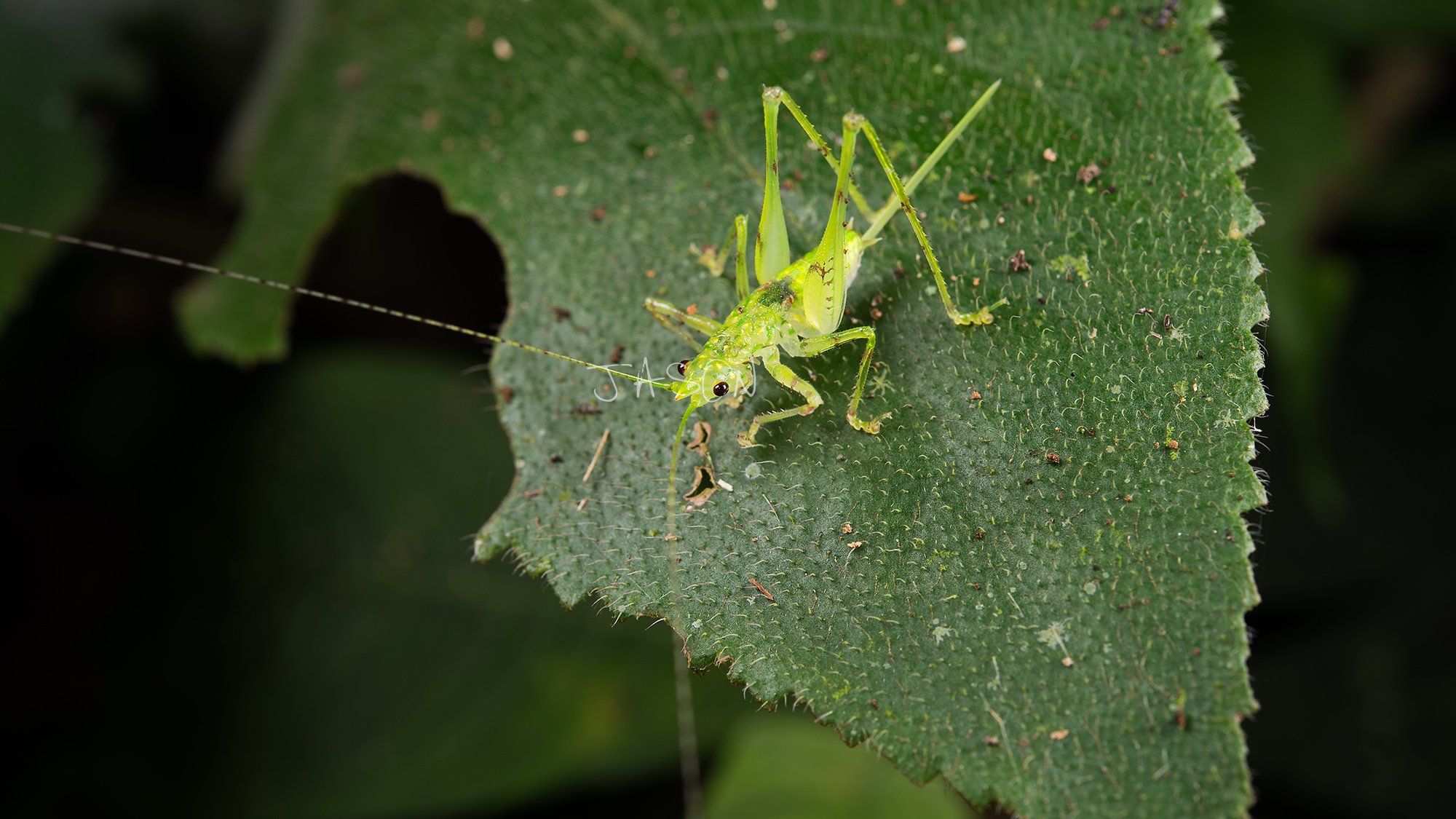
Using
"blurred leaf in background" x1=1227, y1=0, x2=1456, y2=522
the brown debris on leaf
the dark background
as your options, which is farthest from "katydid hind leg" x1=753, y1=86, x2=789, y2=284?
"blurred leaf in background" x1=1227, y1=0, x2=1456, y2=522

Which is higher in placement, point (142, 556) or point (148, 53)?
point (148, 53)

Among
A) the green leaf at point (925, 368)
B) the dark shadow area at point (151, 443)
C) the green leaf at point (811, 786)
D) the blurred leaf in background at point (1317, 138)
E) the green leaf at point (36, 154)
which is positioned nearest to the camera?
the green leaf at point (925, 368)

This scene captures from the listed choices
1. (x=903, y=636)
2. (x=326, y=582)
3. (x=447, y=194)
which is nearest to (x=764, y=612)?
(x=903, y=636)

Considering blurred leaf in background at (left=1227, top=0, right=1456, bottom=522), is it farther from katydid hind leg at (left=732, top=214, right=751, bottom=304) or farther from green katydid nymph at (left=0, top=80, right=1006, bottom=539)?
katydid hind leg at (left=732, top=214, right=751, bottom=304)

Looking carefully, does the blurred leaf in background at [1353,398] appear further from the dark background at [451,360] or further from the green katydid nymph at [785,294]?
the green katydid nymph at [785,294]

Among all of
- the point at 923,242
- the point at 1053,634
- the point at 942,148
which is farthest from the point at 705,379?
the point at 1053,634

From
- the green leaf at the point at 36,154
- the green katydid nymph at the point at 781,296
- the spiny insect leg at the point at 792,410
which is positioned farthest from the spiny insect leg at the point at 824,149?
the green leaf at the point at 36,154

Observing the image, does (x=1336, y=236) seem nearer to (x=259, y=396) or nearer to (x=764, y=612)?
(x=764, y=612)

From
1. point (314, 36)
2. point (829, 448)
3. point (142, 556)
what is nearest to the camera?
point (829, 448)
